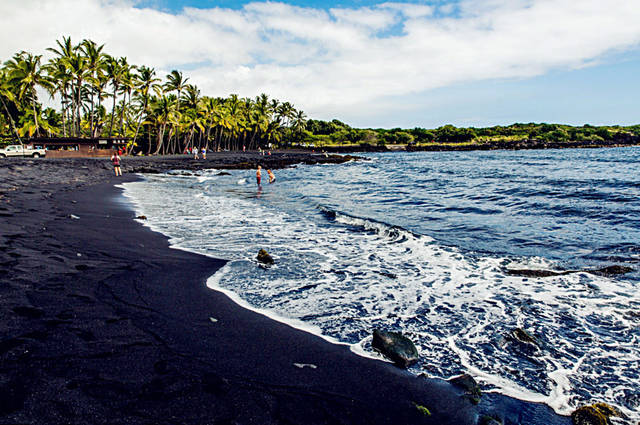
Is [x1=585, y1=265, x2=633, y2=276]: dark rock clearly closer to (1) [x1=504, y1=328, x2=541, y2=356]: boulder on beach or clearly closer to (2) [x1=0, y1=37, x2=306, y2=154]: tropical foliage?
(1) [x1=504, y1=328, x2=541, y2=356]: boulder on beach

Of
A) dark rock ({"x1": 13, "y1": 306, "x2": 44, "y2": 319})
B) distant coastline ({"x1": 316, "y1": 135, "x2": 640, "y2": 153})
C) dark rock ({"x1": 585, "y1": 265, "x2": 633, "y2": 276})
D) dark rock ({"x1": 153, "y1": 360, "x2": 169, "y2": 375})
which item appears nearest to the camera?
dark rock ({"x1": 153, "y1": 360, "x2": 169, "y2": 375})

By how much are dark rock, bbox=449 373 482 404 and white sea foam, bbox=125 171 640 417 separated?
20 cm

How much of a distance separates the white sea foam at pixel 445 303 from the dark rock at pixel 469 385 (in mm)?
197

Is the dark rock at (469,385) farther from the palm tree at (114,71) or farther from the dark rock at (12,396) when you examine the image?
the palm tree at (114,71)

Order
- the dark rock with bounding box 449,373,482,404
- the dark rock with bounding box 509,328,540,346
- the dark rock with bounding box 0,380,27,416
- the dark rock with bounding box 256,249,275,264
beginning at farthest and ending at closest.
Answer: the dark rock with bounding box 256,249,275,264
the dark rock with bounding box 509,328,540,346
the dark rock with bounding box 449,373,482,404
the dark rock with bounding box 0,380,27,416

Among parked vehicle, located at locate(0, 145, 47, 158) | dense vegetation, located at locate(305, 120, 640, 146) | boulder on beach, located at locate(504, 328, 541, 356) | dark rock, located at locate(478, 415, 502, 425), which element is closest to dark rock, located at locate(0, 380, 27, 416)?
dark rock, located at locate(478, 415, 502, 425)

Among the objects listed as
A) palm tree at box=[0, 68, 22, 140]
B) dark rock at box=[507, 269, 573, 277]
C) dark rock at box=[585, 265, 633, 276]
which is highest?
palm tree at box=[0, 68, 22, 140]

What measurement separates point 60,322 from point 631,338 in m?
6.90

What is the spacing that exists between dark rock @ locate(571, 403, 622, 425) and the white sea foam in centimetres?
17

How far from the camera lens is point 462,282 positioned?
261 inches

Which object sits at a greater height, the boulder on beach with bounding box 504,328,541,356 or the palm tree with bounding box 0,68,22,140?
the palm tree with bounding box 0,68,22,140

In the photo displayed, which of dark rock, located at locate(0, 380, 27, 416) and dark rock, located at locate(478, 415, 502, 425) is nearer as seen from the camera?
dark rock, located at locate(0, 380, 27, 416)

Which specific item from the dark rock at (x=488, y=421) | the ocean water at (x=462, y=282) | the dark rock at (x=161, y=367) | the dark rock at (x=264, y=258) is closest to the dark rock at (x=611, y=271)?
the ocean water at (x=462, y=282)

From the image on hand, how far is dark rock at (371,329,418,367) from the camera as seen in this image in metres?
3.85
